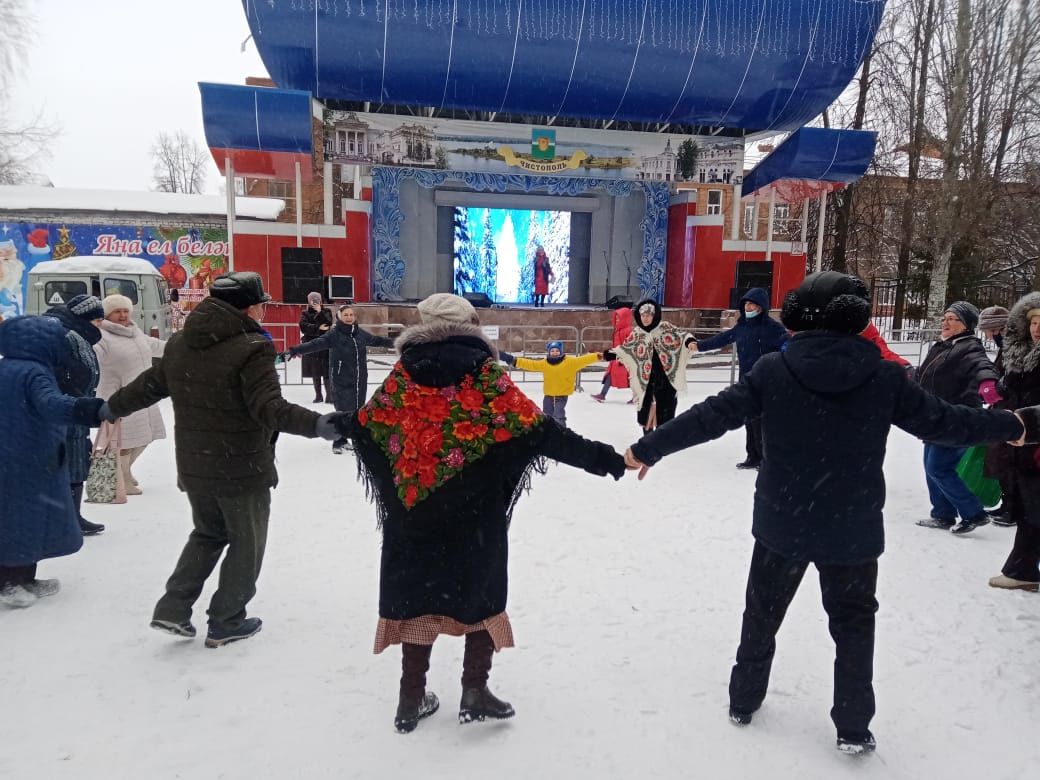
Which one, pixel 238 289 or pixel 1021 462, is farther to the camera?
pixel 1021 462

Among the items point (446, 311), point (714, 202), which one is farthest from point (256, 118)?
point (446, 311)

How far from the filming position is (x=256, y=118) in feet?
41.6

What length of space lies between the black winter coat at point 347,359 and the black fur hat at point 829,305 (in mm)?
5110

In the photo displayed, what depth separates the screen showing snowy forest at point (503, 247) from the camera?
19.4 meters

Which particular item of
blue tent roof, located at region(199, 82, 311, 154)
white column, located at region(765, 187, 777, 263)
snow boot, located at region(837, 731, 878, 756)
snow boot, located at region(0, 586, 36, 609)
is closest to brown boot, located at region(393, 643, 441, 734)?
snow boot, located at region(837, 731, 878, 756)

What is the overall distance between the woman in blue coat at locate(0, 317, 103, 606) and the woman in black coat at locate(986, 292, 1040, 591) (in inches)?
201

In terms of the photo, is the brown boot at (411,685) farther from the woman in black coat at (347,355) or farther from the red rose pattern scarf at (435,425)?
the woman in black coat at (347,355)

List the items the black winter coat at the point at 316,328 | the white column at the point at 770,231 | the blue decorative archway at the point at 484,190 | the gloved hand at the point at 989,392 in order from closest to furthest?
1. the gloved hand at the point at 989,392
2. the black winter coat at the point at 316,328
3. the white column at the point at 770,231
4. the blue decorative archway at the point at 484,190

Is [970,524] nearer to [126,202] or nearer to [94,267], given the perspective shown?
[94,267]

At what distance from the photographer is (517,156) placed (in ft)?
52.4

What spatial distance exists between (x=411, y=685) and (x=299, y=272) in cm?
1326

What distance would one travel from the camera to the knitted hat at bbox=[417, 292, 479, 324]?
8.50 ft

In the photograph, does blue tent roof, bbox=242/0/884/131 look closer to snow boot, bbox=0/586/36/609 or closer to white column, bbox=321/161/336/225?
white column, bbox=321/161/336/225

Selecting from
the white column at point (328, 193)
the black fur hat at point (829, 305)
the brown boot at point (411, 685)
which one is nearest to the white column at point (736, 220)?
the white column at point (328, 193)
